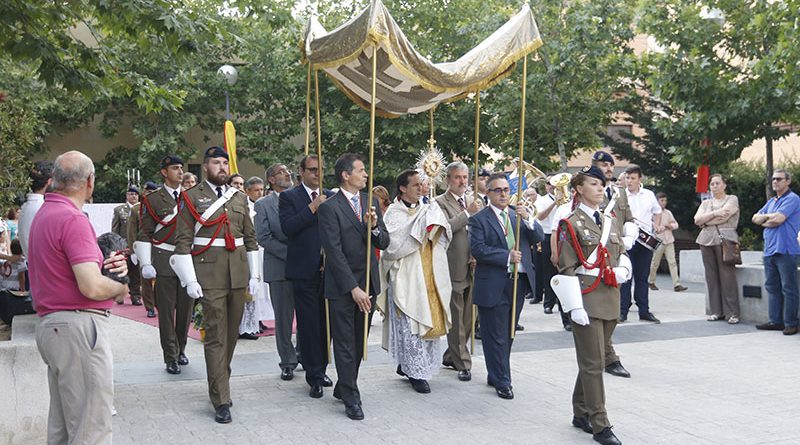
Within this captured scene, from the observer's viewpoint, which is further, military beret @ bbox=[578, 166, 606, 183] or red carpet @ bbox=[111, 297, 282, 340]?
red carpet @ bbox=[111, 297, 282, 340]

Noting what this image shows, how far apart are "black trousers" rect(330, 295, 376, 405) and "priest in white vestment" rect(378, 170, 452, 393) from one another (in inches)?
28.9

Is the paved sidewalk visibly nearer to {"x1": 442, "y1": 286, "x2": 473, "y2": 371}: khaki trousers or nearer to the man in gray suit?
{"x1": 442, "y1": 286, "x2": 473, "y2": 371}: khaki trousers

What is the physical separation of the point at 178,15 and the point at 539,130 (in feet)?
51.3

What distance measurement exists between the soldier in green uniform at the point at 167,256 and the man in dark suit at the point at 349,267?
1.96m

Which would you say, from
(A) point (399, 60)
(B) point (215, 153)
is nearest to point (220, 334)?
(B) point (215, 153)

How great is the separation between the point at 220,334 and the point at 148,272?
158cm

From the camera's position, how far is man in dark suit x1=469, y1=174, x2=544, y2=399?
7199 mm

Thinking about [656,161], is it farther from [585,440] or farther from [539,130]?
[585,440]

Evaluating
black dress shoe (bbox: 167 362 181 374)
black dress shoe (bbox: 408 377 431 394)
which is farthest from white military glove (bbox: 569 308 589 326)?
black dress shoe (bbox: 167 362 181 374)

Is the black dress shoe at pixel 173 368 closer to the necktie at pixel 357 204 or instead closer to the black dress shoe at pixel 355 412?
the black dress shoe at pixel 355 412

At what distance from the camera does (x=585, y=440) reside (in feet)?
19.3

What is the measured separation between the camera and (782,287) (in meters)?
10.5

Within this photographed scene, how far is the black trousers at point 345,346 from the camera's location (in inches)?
256

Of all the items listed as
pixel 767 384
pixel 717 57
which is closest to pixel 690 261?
pixel 717 57
